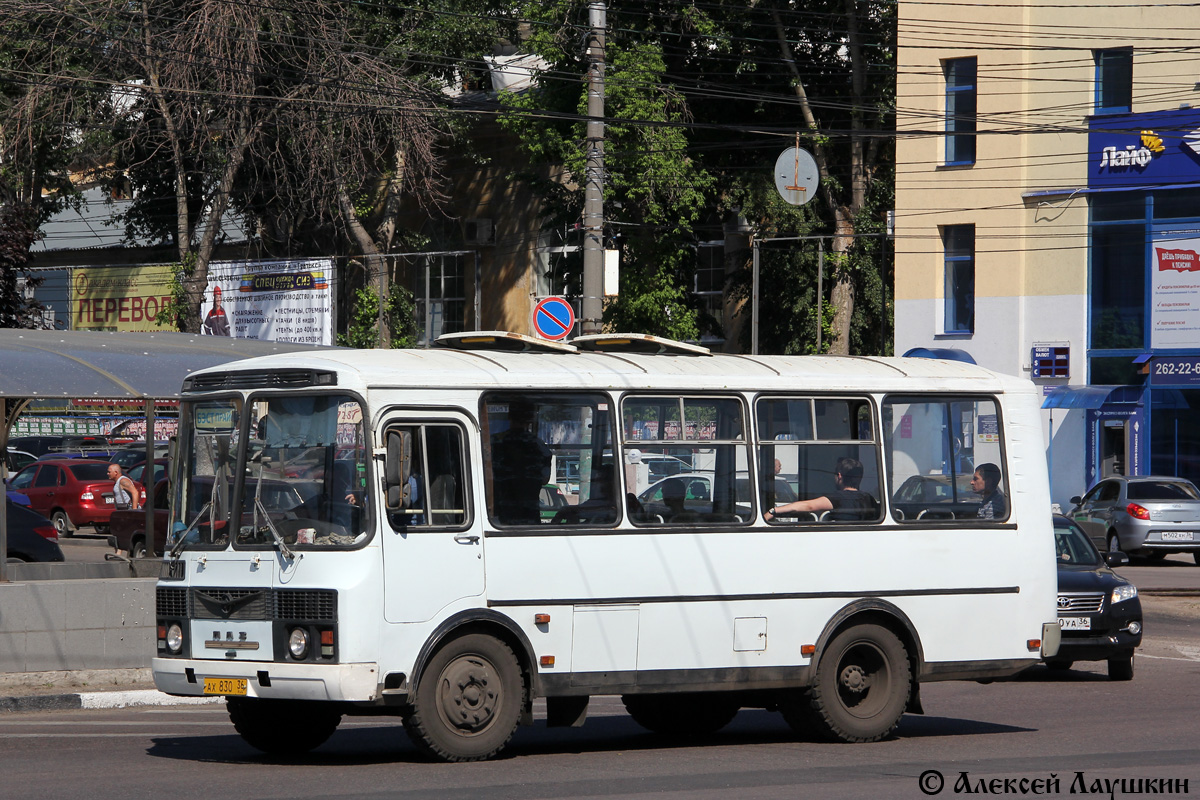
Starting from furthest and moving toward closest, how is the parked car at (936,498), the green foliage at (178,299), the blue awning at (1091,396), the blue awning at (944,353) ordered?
the green foliage at (178,299)
the blue awning at (944,353)
the blue awning at (1091,396)
the parked car at (936,498)

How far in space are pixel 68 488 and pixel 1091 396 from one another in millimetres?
22807

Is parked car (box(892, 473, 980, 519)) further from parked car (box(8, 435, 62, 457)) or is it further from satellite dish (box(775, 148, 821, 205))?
satellite dish (box(775, 148, 821, 205))

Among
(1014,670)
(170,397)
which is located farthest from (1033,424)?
(170,397)

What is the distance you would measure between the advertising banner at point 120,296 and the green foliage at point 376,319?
519 cm

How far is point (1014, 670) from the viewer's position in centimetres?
1125

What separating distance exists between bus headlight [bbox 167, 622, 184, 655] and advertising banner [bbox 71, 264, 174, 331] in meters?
32.6

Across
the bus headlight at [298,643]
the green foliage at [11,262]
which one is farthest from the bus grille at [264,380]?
the green foliage at [11,262]

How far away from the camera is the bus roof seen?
31.2ft

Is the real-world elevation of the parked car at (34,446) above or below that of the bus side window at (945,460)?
below

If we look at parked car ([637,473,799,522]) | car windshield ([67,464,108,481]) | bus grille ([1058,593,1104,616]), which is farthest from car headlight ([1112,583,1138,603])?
car windshield ([67,464,108,481])

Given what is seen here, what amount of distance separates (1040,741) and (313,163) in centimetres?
2682

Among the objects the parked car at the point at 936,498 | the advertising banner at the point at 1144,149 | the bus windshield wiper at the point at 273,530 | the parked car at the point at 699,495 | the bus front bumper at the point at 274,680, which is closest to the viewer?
the bus front bumper at the point at 274,680

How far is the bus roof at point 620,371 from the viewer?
952cm

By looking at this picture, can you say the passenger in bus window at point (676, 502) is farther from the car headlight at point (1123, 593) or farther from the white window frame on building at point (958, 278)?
the white window frame on building at point (958, 278)
